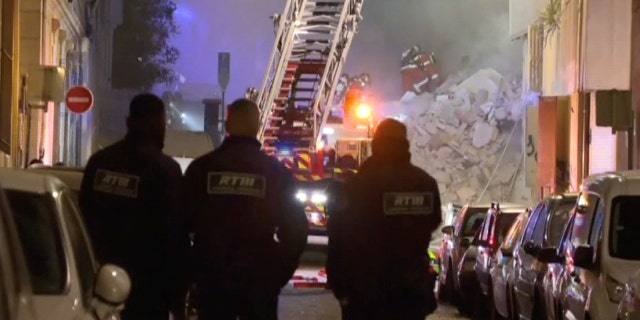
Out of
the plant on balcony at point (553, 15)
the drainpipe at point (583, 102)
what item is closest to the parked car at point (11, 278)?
the drainpipe at point (583, 102)

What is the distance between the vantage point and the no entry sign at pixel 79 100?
21906mm

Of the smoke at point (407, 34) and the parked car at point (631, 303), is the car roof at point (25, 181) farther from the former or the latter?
the smoke at point (407, 34)

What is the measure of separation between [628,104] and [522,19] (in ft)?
43.0

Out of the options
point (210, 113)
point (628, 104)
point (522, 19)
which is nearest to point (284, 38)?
point (522, 19)

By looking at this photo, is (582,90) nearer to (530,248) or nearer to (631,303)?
(530,248)

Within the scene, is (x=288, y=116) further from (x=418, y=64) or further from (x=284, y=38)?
(x=418, y=64)

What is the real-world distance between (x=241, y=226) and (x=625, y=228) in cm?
353

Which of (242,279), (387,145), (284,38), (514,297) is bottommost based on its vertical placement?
(514,297)

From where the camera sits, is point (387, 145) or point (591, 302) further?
point (591, 302)

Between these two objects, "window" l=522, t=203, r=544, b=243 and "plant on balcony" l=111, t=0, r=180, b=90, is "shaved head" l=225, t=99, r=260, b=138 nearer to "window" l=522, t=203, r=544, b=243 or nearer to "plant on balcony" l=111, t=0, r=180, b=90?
"window" l=522, t=203, r=544, b=243

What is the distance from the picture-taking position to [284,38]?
25.8 m

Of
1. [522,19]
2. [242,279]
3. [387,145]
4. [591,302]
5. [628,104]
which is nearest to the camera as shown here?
[242,279]

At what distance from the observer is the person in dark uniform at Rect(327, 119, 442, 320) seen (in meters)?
6.87

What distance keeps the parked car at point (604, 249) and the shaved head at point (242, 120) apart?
3.00 meters
